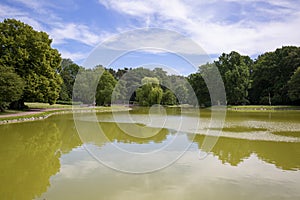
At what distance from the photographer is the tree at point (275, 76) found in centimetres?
4403

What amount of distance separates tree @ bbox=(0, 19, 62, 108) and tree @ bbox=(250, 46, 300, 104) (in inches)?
1355

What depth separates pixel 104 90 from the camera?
44.7 m

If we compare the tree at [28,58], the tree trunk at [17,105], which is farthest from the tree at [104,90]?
the tree trunk at [17,105]

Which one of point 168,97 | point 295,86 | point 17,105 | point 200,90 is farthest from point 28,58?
point 295,86

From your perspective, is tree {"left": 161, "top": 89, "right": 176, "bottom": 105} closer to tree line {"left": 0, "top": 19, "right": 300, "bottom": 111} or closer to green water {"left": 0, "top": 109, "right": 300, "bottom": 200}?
tree line {"left": 0, "top": 19, "right": 300, "bottom": 111}

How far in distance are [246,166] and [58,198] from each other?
493cm

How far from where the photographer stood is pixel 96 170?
6906 millimetres

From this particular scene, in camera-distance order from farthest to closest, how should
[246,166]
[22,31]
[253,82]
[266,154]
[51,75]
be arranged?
[253,82] < [51,75] < [22,31] < [266,154] < [246,166]

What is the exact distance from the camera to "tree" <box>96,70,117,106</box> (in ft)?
147

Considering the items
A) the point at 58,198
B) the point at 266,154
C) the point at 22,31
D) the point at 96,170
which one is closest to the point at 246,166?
the point at 266,154

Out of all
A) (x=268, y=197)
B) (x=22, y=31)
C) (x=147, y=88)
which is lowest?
(x=268, y=197)

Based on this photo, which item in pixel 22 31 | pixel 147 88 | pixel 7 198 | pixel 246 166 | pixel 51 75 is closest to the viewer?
pixel 7 198

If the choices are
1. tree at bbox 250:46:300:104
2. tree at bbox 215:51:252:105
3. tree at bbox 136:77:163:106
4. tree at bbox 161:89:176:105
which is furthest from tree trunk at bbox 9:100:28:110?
tree at bbox 250:46:300:104

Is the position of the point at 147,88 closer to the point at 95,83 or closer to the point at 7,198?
the point at 95,83
